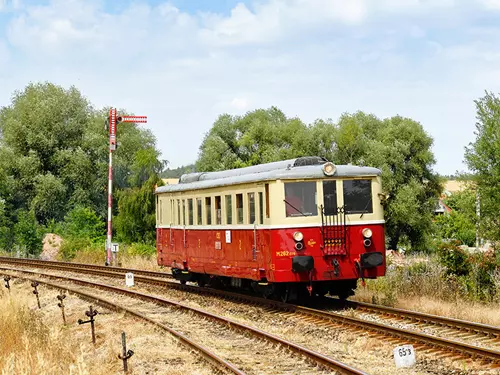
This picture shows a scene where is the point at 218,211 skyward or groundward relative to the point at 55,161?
groundward

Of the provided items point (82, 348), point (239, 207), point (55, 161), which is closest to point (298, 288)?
point (239, 207)

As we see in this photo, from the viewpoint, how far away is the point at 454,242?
57.0ft

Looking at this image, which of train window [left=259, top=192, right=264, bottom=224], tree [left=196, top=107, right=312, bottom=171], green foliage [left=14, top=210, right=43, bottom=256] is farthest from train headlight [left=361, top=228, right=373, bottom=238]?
tree [left=196, top=107, right=312, bottom=171]

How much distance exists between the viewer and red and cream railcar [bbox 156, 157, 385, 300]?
1431 cm

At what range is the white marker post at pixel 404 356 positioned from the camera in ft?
31.1

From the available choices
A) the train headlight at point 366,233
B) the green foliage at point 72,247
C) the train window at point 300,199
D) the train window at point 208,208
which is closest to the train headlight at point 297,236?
the train window at point 300,199

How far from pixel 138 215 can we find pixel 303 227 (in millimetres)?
22887

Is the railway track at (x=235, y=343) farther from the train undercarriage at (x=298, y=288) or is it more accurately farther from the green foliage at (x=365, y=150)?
the green foliage at (x=365, y=150)

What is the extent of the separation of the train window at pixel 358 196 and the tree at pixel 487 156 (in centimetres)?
752

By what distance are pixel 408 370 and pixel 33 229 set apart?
1286 inches

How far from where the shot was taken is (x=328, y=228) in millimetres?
14531

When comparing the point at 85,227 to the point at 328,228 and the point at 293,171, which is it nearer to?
the point at 293,171

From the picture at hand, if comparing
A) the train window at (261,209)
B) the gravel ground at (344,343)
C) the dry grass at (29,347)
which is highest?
the train window at (261,209)

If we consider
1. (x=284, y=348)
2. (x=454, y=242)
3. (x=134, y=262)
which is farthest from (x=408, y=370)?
(x=134, y=262)
